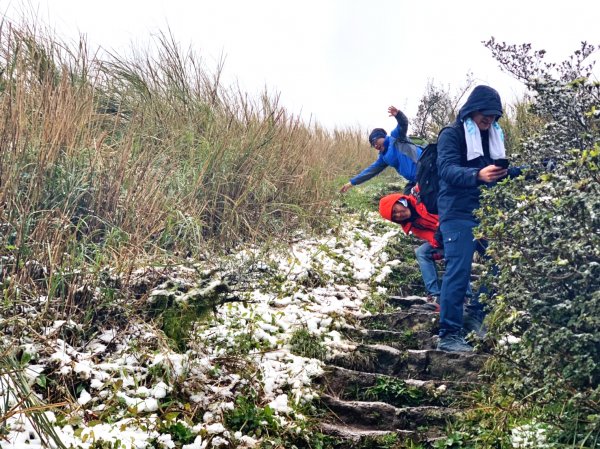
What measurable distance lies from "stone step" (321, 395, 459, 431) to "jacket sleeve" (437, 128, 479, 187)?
1594 mm

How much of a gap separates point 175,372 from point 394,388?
1519 millimetres

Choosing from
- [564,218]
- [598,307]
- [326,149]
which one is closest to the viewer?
[598,307]

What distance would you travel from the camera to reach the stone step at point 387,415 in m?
4.12

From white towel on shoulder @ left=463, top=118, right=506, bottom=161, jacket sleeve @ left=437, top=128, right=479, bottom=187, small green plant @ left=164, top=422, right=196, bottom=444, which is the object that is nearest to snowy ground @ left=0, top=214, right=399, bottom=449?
small green plant @ left=164, top=422, right=196, bottom=444

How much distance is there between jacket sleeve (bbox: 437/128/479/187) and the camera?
15.3 feet

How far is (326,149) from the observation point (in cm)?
1205

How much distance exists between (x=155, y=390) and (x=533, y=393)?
2.04 m

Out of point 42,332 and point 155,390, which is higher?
point 42,332

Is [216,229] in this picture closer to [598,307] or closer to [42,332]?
[42,332]

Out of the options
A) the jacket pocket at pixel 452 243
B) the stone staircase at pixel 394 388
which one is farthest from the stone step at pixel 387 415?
the jacket pocket at pixel 452 243

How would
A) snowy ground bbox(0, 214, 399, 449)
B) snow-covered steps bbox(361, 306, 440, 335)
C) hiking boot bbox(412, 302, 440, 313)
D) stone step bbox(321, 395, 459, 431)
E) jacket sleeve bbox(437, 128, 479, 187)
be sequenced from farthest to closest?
hiking boot bbox(412, 302, 440, 313) < snow-covered steps bbox(361, 306, 440, 335) < jacket sleeve bbox(437, 128, 479, 187) < stone step bbox(321, 395, 459, 431) < snowy ground bbox(0, 214, 399, 449)

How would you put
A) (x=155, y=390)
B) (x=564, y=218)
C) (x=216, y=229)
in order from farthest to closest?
(x=216, y=229) < (x=155, y=390) < (x=564, y=218)

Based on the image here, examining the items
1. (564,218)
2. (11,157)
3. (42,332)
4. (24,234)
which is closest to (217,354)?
(42,332)

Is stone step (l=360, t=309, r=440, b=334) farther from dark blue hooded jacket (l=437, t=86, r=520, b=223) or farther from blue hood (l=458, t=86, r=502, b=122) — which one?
blue hood (l=458, t=86, r=502, b=122)
